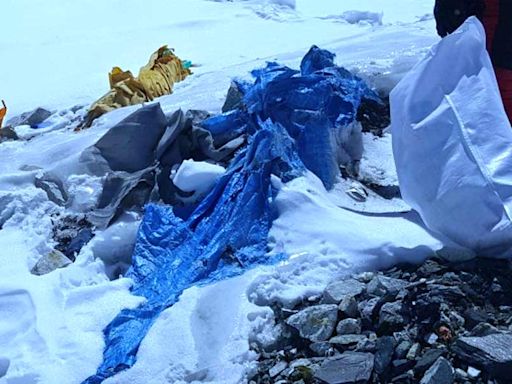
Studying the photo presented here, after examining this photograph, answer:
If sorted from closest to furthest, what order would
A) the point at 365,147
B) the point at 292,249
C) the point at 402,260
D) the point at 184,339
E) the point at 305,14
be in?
the point at 184,339
the point at 402,260
the point at 292,249
the point at 365,147
the point at 305,14

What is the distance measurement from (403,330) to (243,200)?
1.08 meters

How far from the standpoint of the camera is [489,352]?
2049mm

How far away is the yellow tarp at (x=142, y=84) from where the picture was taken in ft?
16.8

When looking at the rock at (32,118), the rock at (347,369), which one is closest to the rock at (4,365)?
the rock at (347,369)

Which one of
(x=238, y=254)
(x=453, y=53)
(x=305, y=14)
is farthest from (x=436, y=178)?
(x=305, y=14)

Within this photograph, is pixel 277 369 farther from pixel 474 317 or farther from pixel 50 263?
pixel 50 263

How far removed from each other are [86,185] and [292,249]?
1.38m

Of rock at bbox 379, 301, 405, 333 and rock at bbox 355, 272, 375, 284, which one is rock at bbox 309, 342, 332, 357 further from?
rock at bbox 355, 272, 375, 284

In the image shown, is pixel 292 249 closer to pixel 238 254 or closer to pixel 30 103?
pixel 238 254

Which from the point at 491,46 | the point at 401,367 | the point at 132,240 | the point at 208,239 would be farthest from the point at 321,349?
the point at 491,46

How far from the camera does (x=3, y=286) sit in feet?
9.81

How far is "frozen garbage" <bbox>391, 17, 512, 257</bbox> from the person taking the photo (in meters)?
2.55

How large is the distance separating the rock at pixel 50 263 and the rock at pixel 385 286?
55.6 inches

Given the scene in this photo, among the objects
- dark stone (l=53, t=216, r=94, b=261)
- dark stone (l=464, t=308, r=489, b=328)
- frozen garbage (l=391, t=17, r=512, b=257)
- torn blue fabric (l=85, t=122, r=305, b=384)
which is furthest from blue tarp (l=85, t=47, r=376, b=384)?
dark stone (l=464, t=308, r=489, b=328)
